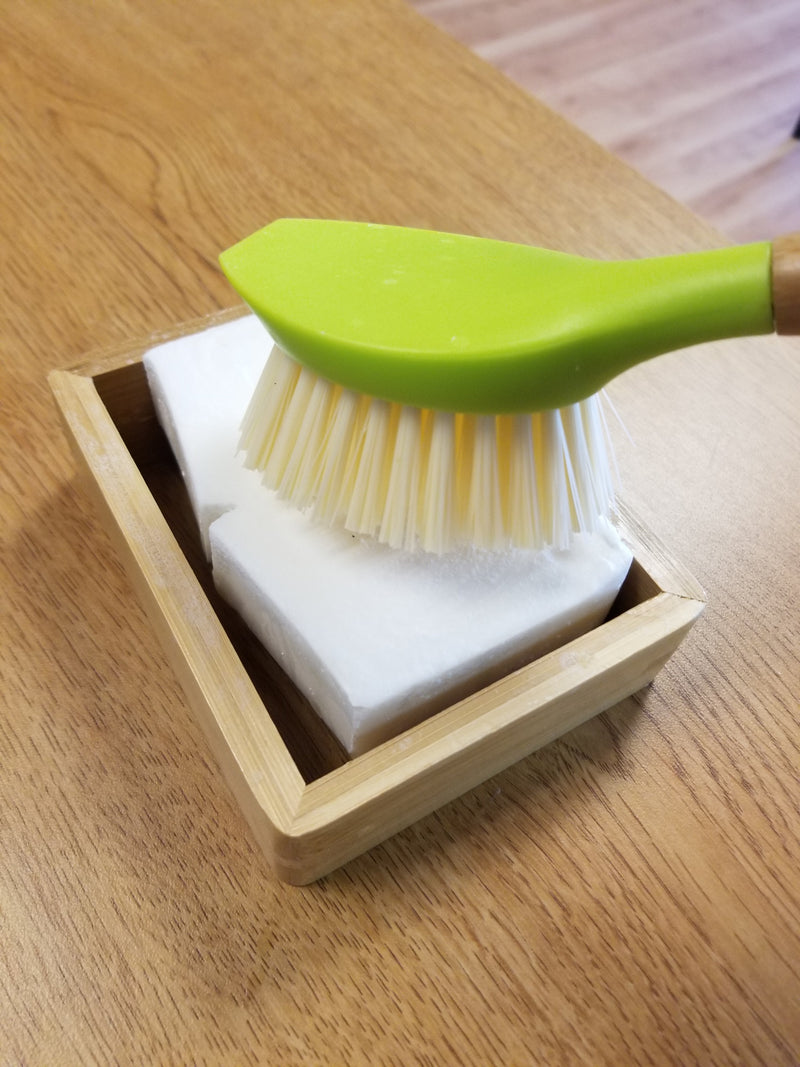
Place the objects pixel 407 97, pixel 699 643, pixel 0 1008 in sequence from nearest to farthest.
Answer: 1. pixel 0 1008
2. pixel 699 643
3. pixel 407 97

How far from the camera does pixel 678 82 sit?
131 centimetres

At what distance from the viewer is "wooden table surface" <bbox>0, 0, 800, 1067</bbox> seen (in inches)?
11.5

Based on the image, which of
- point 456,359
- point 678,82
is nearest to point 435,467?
point 456,359

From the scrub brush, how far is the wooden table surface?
0.35 ft

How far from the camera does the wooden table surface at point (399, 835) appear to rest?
292 millimetres

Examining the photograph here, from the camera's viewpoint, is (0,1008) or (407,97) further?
(407,97)

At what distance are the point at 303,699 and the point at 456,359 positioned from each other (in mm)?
152

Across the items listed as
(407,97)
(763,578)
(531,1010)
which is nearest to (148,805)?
(531,1010)

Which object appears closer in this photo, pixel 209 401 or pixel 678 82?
pixel 209 401

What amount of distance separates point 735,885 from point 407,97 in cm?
54

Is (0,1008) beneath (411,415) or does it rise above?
beneath

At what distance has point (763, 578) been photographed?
1.34ft

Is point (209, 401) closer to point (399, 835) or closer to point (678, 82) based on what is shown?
point (399, 835)

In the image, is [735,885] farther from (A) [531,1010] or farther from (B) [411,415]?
(B) [411,415]
